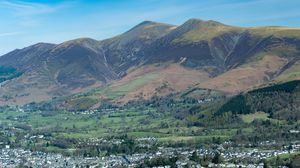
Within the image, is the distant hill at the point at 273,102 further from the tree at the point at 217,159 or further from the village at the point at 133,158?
the tree at the point at 217,159

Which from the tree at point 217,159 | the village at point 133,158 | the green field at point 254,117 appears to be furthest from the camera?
the green field at point 254,117

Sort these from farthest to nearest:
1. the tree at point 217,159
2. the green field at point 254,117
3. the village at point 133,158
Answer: the green field at point 254,117, the village at point 133,158, the tree at point 217,159

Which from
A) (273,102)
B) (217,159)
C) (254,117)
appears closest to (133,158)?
(217,159)

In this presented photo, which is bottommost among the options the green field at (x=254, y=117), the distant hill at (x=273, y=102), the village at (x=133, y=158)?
the village at (x=133, y=158)

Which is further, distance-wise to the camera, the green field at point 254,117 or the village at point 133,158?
the green field at point 254,117

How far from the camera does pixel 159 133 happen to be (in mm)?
147625

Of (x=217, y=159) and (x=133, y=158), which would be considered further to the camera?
(x=133, y=158)

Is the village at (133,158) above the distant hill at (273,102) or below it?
below

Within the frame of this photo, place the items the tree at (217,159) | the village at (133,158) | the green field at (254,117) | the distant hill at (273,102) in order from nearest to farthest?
the tree at (217,159), the village at (133,158), the green field at (254,117), the distant hill at (273,102)

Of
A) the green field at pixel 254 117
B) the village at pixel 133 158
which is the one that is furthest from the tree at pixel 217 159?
the green field at pixel 254 117

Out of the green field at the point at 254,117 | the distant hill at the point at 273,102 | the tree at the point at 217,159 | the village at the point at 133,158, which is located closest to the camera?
the tree at the point at 217,159

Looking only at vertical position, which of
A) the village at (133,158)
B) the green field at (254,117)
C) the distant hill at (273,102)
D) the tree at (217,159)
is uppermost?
the distant hill at (273,102)

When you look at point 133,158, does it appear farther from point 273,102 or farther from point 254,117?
point 273,102

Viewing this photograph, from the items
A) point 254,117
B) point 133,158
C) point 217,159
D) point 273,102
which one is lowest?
point 133,158
